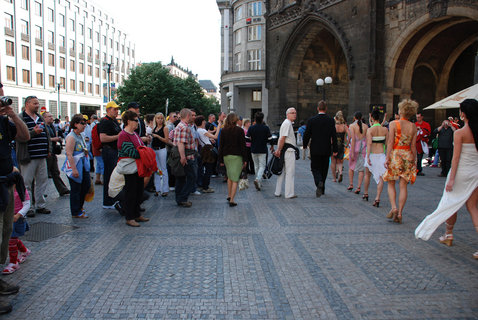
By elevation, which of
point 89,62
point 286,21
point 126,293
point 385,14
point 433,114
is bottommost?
point 126,293

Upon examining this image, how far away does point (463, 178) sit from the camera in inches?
176

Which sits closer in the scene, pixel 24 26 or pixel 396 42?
pixel 396 42

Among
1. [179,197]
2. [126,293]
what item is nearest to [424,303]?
[126,293]

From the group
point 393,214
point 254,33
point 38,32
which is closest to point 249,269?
point 393,214

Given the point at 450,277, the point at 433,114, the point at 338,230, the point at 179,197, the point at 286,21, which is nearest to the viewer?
the point at 450,277

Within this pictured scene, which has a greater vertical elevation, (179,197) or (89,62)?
(89,62)

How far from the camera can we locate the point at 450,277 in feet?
12.5

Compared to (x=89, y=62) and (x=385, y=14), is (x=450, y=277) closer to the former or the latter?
(x=385, y=14)

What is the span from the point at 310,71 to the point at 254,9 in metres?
14.1

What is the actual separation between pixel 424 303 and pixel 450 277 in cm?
80

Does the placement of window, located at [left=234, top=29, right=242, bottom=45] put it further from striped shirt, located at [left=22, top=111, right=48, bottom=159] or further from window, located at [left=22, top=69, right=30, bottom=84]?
striped shirt, located at [left=22, top=111, right=48, bottom=159]

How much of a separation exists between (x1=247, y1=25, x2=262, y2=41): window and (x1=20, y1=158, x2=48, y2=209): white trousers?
123 feet

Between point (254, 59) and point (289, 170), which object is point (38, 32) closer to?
point (254, 59)

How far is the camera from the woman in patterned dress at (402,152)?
19.3 feet
